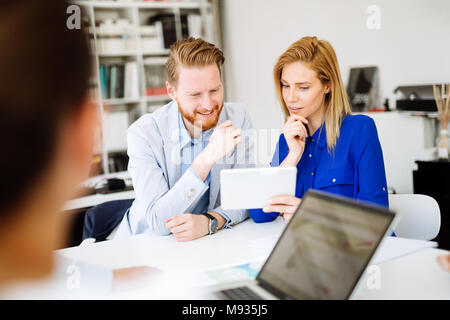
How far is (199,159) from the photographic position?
5.55 ft

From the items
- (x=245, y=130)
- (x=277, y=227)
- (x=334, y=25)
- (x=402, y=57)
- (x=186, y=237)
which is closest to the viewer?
(x=186, y=237)

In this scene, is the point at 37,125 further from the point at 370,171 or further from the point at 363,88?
the point at 363,88

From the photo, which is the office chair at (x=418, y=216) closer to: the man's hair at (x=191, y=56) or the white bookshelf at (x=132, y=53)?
the man's hair at (x=191, y=56)

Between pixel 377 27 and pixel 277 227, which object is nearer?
pixel 277 227

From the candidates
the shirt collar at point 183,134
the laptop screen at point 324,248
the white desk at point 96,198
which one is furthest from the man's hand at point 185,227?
the white desk at point 96,198

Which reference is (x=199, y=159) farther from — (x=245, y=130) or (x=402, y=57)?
(x=402, y=57)

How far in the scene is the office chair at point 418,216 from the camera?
1.60 meters

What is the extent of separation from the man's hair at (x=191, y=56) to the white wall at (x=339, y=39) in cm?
171

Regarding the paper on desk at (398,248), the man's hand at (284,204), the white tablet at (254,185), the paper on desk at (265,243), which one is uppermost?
the white tablet at (254,185)

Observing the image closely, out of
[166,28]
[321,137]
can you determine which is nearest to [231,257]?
[321,137]

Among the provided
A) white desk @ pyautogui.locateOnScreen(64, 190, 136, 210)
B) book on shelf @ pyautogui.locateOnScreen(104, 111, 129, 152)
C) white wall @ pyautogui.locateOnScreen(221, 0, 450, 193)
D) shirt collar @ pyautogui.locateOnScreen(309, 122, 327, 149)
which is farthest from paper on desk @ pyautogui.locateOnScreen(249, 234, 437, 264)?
book on shelf @ pyautogui.locateOnScreen(104, 111, 129, 152)

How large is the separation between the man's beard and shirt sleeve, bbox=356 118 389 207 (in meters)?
0.61
